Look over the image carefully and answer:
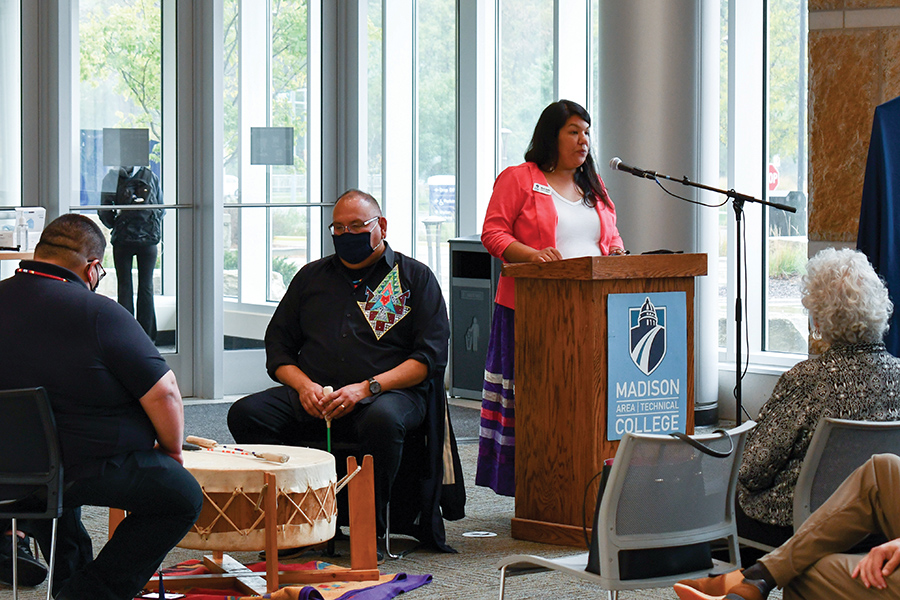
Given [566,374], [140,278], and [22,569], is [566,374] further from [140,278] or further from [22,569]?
[140,278]

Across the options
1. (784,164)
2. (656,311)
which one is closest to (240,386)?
(784,164)

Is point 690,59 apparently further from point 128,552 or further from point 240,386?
point 128,552

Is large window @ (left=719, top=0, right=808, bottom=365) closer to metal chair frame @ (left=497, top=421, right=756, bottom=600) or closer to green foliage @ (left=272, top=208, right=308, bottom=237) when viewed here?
green foliage @ (left=272, top=208, right=308, bottom=237)

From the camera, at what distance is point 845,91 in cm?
455

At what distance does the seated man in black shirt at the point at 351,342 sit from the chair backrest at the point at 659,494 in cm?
153

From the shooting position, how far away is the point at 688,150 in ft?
20.9

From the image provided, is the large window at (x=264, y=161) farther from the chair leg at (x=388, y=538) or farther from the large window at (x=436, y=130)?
the chair leg at (x=388, y=538)

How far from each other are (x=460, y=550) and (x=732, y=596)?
163cm

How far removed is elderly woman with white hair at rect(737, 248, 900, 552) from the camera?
3119mm

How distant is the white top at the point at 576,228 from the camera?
4633 mm

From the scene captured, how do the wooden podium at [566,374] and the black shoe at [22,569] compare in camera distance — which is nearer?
the black shoe at [22,569]

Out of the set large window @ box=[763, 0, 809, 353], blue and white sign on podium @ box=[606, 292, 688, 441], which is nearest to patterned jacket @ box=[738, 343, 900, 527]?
blue and white sign on podium @ box=[606, 292, 688, 441]

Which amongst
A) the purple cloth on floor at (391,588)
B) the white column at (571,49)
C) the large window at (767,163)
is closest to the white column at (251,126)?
the white column at (571,49)

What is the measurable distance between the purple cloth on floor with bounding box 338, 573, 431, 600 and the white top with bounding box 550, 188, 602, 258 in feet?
4.92
